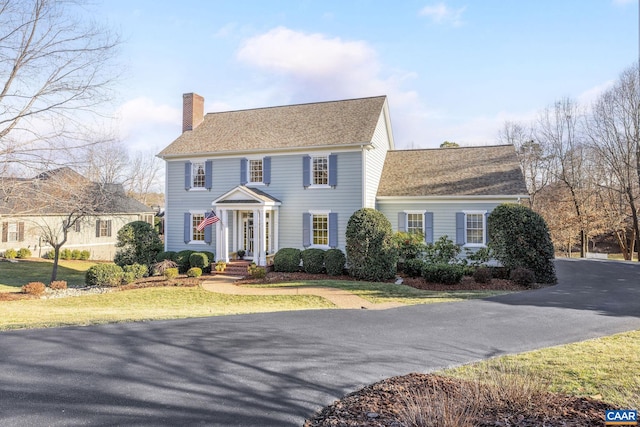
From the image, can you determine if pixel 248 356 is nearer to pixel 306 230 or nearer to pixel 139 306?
pixel 139 306

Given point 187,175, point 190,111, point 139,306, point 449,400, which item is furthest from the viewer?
point 190,111

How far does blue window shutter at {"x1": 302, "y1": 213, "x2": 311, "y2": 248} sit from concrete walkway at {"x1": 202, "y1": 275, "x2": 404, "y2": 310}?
3.83 metres

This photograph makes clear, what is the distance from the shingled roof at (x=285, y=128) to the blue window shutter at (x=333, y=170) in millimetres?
722

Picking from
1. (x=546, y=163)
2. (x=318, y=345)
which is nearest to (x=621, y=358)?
(x=318, y=345)

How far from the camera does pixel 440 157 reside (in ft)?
74.5

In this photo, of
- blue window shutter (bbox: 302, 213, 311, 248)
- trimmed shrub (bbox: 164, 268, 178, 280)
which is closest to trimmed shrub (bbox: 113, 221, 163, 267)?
trimmed shrub (bbox: 164, 268, 178, 280)

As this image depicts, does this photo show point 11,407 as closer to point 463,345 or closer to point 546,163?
point 463,345

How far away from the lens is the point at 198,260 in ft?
63.3

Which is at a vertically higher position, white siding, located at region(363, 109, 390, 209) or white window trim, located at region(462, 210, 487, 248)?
white siding, located at region(363, 109, 390, 209)

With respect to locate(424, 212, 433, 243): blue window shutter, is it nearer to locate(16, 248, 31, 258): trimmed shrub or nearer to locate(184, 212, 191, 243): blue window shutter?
locate(184, 212, 191, 243): blue window shutter

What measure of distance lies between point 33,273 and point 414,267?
2097 centimetres

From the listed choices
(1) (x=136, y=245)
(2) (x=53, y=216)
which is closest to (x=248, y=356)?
(1) (x=136, y=245)

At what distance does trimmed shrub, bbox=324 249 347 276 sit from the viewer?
17.3 metres

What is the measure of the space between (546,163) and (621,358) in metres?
35.4
